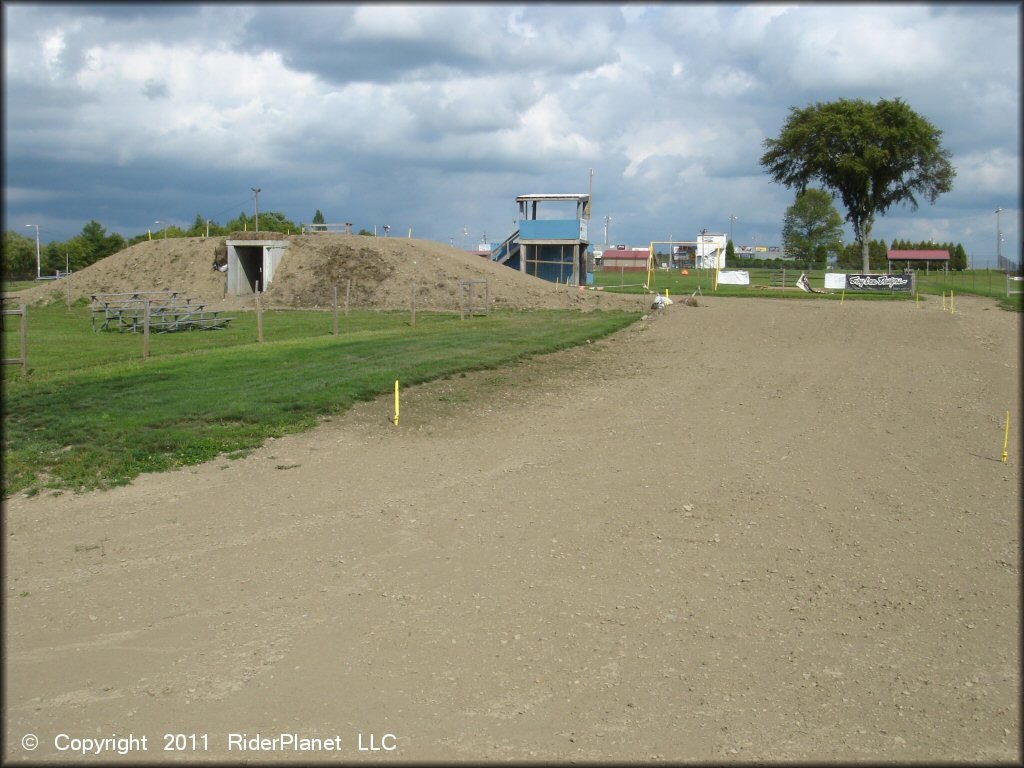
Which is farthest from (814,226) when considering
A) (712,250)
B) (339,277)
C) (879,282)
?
(339,277)

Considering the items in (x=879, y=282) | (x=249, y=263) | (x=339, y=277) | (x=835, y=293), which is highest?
(x=249, y=263)

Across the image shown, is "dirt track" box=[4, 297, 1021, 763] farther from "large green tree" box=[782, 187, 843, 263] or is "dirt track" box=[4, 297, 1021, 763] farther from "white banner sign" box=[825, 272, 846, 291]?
"large green tree" box=[782, 187, 843, 263]

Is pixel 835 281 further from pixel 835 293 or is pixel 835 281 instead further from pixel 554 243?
pixel 554 243

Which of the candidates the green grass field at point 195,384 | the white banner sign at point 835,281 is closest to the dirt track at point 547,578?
the green grass field at point 195,384

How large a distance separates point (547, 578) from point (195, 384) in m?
10.8

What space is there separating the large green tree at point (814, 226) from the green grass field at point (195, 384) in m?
75.9

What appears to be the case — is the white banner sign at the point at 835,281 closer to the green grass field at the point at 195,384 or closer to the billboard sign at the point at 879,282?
the billboard sign at the point at 879,282

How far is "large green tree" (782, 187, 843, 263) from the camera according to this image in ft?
327

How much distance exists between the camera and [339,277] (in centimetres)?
5003

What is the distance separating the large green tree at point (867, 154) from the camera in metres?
60.5

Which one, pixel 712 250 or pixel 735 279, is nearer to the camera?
pixel 735 279

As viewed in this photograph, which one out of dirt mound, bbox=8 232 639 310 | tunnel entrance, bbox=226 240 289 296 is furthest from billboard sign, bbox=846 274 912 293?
tunnel entrance, bbox=226 240 289 296

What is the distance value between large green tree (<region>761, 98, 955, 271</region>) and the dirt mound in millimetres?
24454

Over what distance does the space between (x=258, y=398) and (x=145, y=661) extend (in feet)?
29.7
